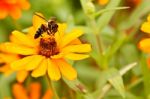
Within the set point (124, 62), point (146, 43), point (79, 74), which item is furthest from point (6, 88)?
point (146, 43)

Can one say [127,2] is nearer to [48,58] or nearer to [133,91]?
[133,91]

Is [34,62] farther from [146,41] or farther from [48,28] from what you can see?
[146,41]

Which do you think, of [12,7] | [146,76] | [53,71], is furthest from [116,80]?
[12,7]

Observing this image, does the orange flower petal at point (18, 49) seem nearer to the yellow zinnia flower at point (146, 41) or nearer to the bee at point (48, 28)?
the bee at point (48, 28)

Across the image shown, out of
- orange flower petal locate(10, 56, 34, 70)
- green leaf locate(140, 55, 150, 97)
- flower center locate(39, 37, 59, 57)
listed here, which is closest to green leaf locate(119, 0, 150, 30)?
green leaf locate(140, 55, 150, 97)

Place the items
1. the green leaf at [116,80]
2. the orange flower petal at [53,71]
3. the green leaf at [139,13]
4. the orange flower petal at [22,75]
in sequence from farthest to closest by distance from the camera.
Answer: the green leaf at [139,13]
the orange flower petal at [22,75]
the green leaf at [116,80]
the orange flower petal at [53,71]

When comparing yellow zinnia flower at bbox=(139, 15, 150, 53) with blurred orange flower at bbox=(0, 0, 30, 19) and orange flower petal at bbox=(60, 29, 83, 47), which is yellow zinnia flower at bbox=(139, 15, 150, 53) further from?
blurred orange flower at bbox=(0, 0, 30, 19)

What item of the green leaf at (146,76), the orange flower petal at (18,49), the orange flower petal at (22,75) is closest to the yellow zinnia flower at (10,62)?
the orange flower petal at (22,75)
